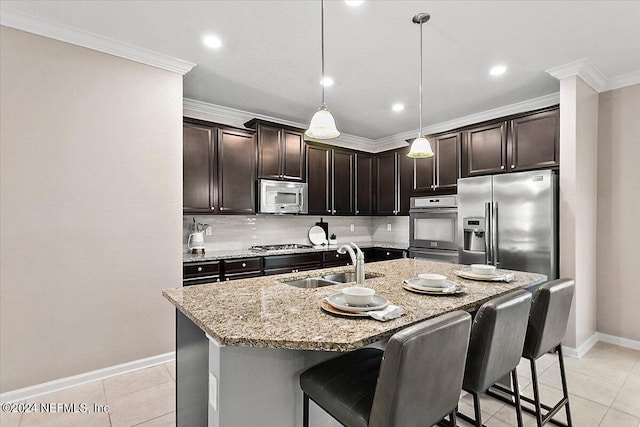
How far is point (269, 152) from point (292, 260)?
54.0 inches

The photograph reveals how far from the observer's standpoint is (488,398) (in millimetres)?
2268

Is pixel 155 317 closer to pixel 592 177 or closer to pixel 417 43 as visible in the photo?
pixel 417 43

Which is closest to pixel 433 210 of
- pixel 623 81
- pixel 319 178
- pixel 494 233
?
pixel 494 233

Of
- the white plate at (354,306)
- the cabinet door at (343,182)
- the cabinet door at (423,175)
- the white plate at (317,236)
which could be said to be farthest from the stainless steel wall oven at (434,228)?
the white plate at (354,306)

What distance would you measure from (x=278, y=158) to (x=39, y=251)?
2.52 metres

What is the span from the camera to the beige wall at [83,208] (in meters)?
2.21

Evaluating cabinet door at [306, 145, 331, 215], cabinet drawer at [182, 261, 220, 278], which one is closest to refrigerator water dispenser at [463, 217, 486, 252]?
cabinet door at [306, 145, 331, 215]

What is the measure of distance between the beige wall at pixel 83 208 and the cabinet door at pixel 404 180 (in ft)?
10.3

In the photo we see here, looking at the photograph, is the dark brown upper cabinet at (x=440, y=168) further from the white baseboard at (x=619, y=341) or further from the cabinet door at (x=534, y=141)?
the white baseboard at (x=619, y=341)

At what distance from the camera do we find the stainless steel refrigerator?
3018mm

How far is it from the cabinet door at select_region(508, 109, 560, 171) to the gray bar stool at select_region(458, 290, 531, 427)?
2383 mm

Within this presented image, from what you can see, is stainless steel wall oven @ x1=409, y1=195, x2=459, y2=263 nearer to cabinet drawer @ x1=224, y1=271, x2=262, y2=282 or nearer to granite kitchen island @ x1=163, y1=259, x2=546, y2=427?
granite kitchen island @ x1=163, y1=259, x2=546, y2=427

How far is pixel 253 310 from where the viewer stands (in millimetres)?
1388

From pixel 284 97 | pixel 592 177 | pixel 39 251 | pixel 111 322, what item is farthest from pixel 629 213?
pixel 39 251
